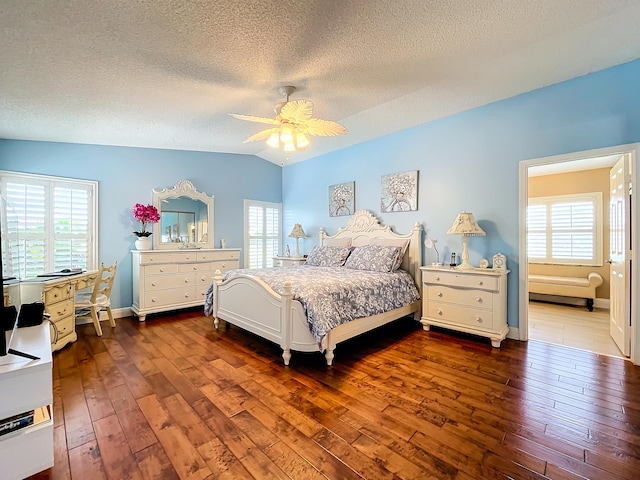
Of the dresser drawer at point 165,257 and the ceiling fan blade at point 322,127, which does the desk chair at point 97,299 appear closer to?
the dresser drawer at point 165,257

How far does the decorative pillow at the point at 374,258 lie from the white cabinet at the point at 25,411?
10.6 ft

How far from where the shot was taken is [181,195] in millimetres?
4887

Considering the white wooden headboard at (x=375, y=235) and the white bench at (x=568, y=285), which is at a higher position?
the white wooden headboard at (x=375, y=235)

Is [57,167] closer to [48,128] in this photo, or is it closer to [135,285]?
[48,128]

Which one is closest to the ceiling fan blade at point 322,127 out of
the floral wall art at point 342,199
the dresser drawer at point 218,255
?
the floral wall art at point 342,199

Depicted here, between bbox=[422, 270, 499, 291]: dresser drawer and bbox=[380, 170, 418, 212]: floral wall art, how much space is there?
1.06m

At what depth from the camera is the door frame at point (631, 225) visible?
2715 millimetres

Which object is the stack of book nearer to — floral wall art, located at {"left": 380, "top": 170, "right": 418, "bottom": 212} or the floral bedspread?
the floral bedspread

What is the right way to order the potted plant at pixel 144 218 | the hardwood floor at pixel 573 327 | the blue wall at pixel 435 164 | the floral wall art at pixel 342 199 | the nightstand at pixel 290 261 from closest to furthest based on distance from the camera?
the blue wall at pixel 435 164 < the hardwood floor at pixel 573 327 < the potted plant at pixel 144 218 < the floral wall art at pixel 342 199 < the nightstand at pixel 290 261

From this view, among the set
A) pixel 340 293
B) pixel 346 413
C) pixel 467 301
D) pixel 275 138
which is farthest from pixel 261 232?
pixel 346 413

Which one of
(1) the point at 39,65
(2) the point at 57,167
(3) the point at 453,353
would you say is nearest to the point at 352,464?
(3) the point at 453,353

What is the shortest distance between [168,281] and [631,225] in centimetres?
554

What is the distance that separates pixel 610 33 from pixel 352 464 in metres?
3.64

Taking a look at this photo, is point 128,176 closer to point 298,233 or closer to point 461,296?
point 298,233
